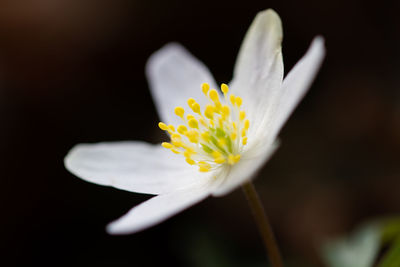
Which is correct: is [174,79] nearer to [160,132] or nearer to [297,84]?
[297,84]

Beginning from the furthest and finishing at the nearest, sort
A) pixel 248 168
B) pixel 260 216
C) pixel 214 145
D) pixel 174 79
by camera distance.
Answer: pixel 174 79
pixel 214 145
pixel 260 216
pixel 248 168

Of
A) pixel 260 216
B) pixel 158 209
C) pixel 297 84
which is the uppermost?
pixel 297 84

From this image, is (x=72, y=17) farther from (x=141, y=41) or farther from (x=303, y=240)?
(x=303, y=240)

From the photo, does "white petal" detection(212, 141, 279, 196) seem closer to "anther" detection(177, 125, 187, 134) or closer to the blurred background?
"anther" detection(177, 125, 187, 134)

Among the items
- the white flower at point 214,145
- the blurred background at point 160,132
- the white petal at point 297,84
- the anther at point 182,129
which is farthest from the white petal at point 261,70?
the blurred background at point 160,132

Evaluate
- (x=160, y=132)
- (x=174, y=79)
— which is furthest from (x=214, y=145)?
(x=160, y=132)

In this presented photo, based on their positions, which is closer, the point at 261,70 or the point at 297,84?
the point at 297,84

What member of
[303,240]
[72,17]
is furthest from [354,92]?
[72,17]

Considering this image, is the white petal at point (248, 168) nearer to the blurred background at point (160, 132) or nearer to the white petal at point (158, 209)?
the white petal at point (158, 209)
